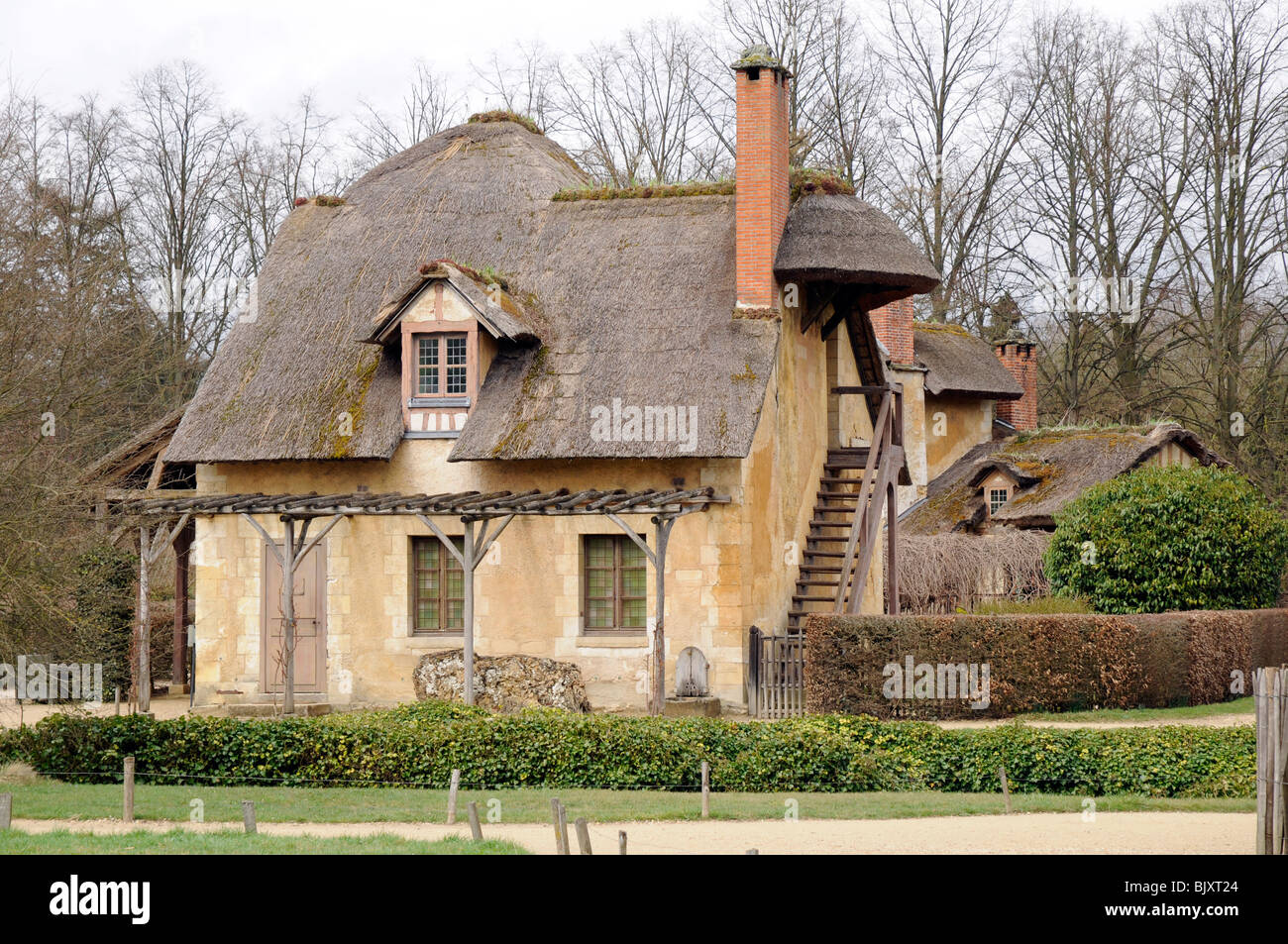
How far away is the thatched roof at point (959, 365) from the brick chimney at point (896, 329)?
43.9 inches

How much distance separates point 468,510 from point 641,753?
5.28 m

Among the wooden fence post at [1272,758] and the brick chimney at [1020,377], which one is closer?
the wooden fence post at [1272,758]

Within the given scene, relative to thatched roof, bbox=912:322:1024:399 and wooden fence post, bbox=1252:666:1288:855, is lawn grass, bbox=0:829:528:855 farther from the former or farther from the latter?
thatched roof, bbox=912:322:1024:399

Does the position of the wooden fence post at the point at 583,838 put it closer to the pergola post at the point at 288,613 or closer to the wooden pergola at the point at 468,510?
the wooden pergola at the point at 468,510

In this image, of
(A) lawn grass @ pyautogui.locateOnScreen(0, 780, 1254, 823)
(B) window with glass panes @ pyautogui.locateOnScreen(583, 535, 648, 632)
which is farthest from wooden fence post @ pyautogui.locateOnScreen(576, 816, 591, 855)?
(B) window with glass panes @ pyautogui.locateOnScreen(583, 535, 648, 632)

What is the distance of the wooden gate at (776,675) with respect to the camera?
2077 centimetres

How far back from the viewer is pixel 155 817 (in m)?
13.6

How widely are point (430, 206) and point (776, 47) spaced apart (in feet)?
64.4

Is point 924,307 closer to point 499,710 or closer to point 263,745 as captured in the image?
point 499,710

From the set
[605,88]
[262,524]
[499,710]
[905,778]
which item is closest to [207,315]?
[605,88]

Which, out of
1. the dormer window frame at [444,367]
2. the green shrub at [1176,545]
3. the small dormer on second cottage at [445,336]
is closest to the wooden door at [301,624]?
the small dormer on second cottage at [445,336]

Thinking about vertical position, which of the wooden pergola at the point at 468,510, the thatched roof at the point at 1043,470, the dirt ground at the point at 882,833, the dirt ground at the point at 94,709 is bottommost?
the dirt ground at the point at 882,833

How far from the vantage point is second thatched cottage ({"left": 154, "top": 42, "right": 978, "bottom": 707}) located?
2119cm
